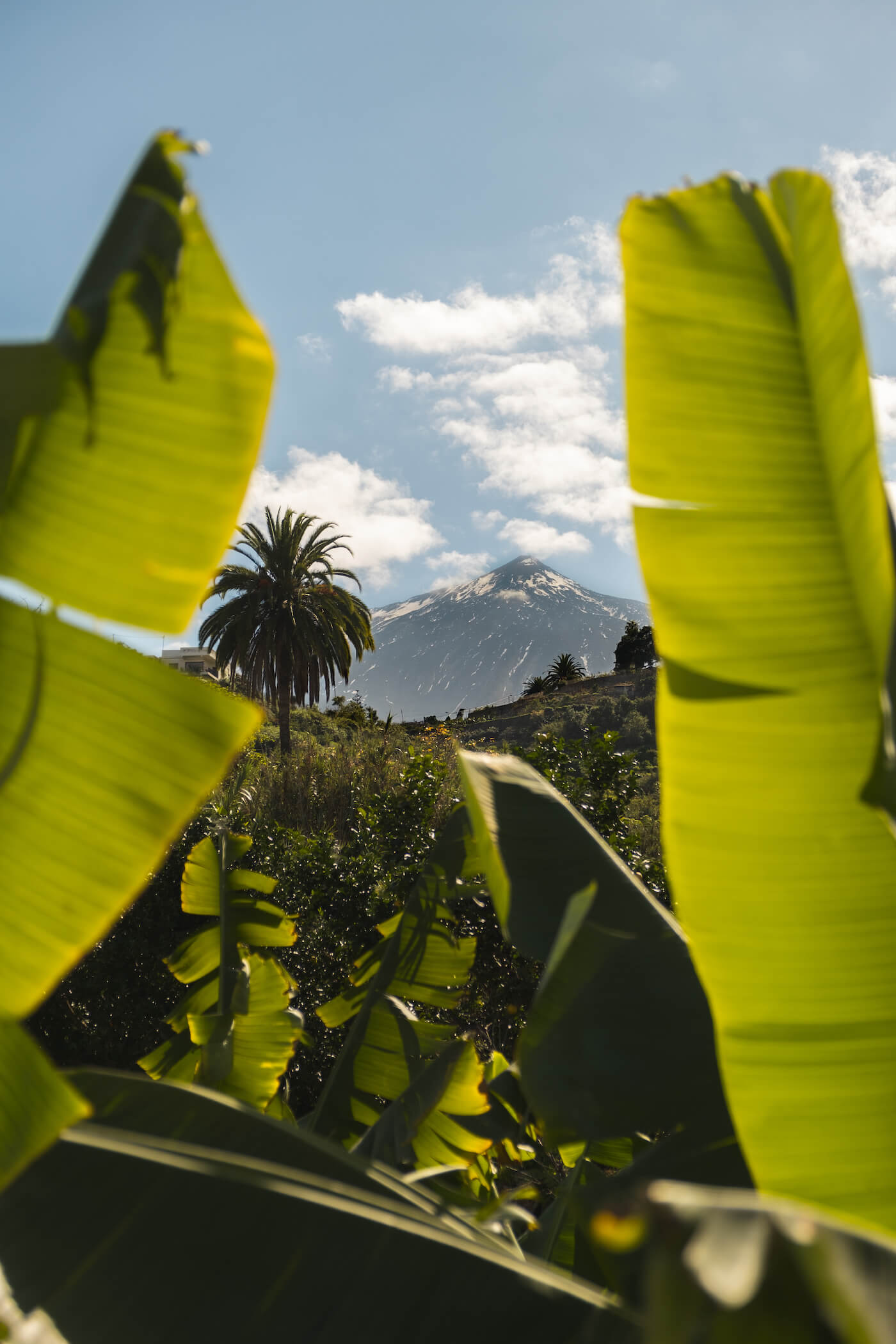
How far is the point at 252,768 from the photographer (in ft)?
42.7

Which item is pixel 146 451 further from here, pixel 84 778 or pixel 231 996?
pixel 231 996

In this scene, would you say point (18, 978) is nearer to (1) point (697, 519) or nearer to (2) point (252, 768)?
(1) point (697, 519)

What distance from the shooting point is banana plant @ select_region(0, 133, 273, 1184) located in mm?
802

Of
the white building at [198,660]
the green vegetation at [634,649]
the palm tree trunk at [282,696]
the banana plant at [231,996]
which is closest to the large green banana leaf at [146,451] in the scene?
the banana plant at [231,996]

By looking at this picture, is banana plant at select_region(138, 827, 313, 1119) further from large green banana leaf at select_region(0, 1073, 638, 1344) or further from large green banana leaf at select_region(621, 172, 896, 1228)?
large green banana leaf at select_region(621, 172, 896, 1228)

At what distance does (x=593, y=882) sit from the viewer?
101cm

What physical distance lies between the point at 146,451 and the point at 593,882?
792mm

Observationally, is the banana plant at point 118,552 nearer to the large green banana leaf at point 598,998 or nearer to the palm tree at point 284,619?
the large green banana leaf at point 598,998

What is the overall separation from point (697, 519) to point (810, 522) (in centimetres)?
14

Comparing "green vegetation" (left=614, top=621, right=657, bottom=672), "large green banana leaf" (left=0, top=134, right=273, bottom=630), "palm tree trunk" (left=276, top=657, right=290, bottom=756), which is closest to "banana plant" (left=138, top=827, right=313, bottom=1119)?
"large green banana leaf" (left=0, top=134, right=273, bottom=630)

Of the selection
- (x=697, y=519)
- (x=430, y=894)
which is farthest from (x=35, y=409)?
(x=430, y=894)

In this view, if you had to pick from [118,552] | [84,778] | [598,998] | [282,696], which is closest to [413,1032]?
[598,998]

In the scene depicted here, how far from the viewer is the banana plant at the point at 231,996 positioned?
183cm

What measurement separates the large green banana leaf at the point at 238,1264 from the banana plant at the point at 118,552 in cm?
21
